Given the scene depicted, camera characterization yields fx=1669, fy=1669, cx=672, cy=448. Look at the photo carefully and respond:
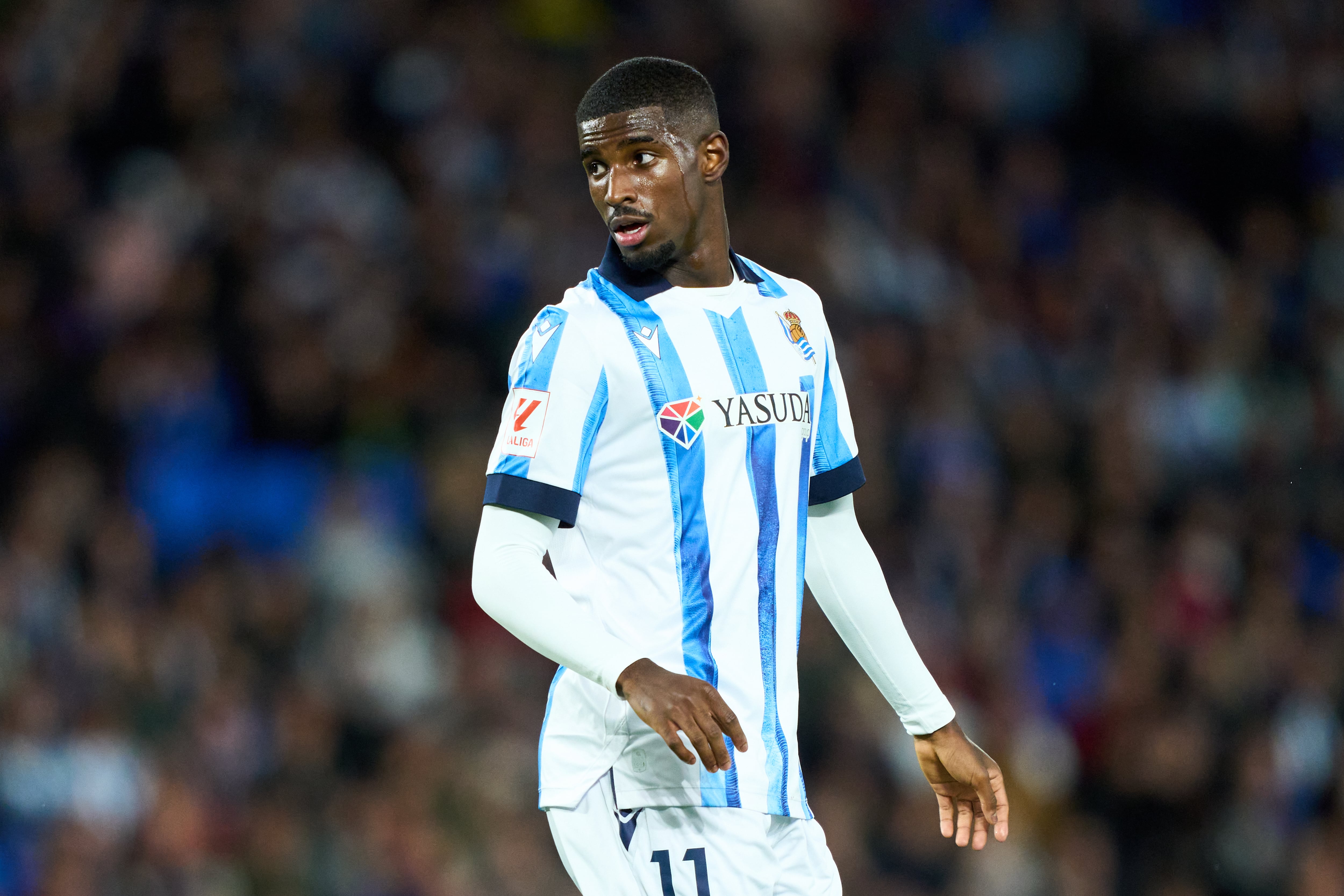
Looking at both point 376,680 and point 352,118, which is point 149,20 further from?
point 376,680

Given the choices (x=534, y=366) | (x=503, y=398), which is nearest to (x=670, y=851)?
(x=534, y=366)

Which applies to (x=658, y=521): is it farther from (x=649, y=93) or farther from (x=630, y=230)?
(x=649, y=93)

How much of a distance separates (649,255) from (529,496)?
2.01 feet

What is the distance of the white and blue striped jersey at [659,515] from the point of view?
11.2 feet

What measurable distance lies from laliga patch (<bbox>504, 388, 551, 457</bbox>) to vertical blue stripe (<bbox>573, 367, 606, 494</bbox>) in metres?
0.09

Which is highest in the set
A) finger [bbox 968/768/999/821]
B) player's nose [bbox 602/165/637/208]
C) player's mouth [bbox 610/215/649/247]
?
player's nose [bbox 602/165/637/208]

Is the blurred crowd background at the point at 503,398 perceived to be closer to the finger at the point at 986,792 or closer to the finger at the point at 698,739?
the finger at the point at 986,792

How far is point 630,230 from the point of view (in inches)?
141

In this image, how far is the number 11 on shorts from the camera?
337 cm

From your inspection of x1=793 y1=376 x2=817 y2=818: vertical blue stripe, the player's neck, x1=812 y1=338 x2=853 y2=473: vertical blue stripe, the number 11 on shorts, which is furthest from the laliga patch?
the number 11 on shorts

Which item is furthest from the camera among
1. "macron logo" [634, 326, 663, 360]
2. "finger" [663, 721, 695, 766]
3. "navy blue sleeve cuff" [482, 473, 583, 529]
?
"macron logo" [634, 326, 663, 360]

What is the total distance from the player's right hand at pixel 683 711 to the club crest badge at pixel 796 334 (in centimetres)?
91

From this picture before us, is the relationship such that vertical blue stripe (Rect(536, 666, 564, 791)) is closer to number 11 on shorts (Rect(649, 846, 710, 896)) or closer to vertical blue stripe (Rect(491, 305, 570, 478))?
number 11 on shorts (Rect(649, 846, 710, 896))

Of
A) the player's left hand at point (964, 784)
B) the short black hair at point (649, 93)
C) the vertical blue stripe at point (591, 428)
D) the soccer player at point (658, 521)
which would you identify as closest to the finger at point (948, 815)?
the player's left hand at point (964, 784)
